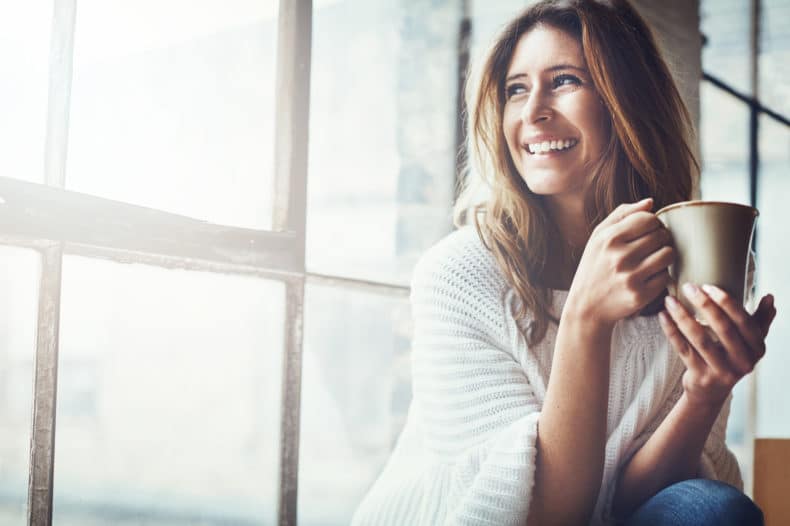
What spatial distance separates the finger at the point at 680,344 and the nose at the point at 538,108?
0.65 ft

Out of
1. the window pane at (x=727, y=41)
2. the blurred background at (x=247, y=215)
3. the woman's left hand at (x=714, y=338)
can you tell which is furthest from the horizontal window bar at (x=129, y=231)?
the window pane at (x=727, y=41)

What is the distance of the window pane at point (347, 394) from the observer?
2.44 ft

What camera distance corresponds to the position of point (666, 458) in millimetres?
644

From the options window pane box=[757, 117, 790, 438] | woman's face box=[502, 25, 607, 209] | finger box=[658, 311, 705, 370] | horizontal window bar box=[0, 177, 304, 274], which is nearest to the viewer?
horizontal window bar box=[0, 177, 304, 274]

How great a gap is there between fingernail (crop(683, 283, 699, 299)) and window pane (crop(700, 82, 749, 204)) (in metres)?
0.32

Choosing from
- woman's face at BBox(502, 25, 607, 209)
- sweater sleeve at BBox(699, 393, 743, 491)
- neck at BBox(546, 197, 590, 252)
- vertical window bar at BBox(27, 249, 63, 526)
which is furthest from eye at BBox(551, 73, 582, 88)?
vertical window bar at BBox(27, 249, 63, 526)

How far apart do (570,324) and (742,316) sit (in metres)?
0.12

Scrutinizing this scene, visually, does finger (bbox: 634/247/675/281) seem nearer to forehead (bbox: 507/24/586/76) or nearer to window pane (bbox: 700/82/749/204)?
forehead (bbox: 507/24/586/76)

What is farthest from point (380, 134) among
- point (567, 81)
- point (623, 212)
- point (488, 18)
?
point (623, 212)

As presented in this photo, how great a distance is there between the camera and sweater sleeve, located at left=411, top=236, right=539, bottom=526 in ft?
1.94

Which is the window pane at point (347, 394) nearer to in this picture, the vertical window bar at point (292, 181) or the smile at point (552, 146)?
the vertical window bar at point (292, 181)

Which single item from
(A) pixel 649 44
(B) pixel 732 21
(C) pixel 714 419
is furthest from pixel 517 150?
(B) pixel 732 21

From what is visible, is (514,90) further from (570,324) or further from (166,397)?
(166,397)

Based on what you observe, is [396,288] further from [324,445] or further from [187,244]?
[187,244]
